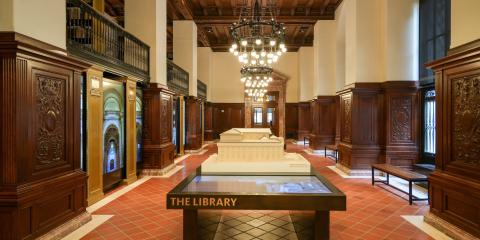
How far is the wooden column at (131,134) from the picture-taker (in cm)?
681

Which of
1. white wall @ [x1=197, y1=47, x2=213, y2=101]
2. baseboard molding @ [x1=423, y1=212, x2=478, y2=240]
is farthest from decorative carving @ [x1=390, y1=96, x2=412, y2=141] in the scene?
white wall @ [x1=197, y1=47, x2=213, y2=101]

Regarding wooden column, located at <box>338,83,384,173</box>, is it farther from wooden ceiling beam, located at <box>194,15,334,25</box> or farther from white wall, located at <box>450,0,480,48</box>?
wooden ceiling beam, located at <box>194,15,334,25</box>

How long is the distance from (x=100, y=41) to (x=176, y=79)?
4.98 metres

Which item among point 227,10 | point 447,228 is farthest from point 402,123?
point 227,10

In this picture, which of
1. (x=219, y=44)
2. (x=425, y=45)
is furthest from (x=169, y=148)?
(x=219, y=44)

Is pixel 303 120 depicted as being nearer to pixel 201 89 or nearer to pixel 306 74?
pixel 306 74

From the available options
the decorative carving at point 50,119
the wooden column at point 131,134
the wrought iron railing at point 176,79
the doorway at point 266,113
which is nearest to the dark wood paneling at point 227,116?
the doorway at point 266,113

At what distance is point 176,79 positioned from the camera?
10625 mm

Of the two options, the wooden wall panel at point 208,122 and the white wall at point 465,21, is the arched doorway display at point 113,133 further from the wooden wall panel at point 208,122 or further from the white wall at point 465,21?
the wooden wall panel at point 208,122

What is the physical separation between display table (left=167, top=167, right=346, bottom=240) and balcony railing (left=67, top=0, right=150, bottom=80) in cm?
345

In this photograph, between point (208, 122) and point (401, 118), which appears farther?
point (208, 122)

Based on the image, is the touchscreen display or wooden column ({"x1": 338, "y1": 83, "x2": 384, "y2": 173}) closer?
the touchscreen display

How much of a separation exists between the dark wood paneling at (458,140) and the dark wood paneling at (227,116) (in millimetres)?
14871

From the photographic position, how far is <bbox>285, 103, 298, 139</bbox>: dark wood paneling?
1889 centimetres
